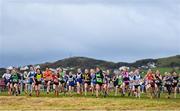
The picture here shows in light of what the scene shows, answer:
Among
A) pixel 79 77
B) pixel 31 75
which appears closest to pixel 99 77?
pixel 79 77

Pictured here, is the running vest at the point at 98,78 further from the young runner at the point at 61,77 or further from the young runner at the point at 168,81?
the young runner at the point at 168,81

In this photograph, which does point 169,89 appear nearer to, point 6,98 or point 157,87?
point 157,87

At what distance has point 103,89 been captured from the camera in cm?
4903

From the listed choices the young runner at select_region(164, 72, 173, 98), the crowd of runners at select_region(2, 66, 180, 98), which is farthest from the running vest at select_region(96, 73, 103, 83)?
the young runner at select_region(164, 72, 173, 98)

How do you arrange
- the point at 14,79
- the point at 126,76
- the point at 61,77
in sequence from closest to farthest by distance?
the point at 14,79 < the point at 126,76 < the point at 61,77

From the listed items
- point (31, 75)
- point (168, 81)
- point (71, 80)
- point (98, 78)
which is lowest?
point (168, 81)

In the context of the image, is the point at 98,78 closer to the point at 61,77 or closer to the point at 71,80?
the point at 61,77

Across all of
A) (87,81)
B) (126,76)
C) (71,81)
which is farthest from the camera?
(71,81)

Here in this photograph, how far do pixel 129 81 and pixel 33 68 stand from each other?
8853mm

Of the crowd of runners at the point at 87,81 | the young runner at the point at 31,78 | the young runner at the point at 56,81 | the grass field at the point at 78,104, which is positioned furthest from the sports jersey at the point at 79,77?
the grass field at the point at 78,104

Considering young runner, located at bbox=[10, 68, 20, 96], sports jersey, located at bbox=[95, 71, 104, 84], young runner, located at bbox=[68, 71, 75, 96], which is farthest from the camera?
young runner, located at bbox=[68, 71, 75, 96]

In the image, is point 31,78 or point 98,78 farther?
point 31,78

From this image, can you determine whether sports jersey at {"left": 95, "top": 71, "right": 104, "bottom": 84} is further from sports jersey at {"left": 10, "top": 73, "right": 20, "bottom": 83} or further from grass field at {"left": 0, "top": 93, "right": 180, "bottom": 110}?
sports jersey at {"left": 10, "top": 73, "right": 20, "bottom": 83}

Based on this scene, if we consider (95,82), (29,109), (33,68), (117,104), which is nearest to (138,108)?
(117,104)
